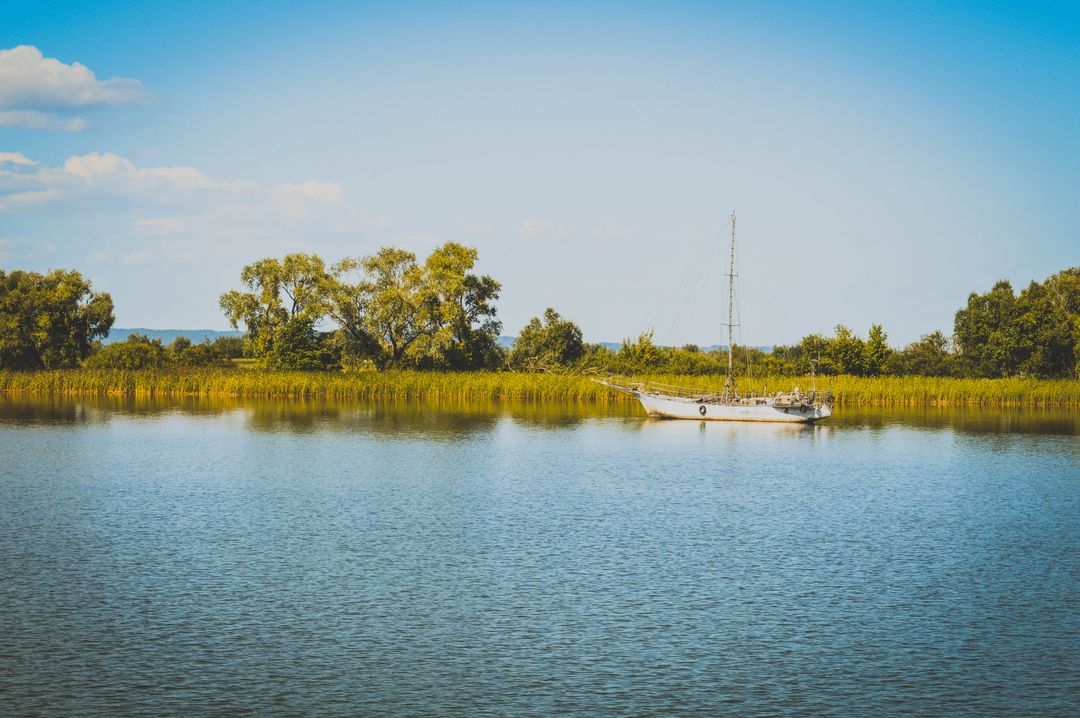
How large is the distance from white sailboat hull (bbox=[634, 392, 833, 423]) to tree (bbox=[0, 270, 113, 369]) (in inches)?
1931

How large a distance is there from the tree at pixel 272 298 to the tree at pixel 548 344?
17231 mm

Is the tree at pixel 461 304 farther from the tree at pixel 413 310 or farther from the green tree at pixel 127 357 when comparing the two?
the green tree at pixel 127 357

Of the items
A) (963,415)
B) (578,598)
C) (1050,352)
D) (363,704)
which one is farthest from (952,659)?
(1050,352)

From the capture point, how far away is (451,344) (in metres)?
79.1

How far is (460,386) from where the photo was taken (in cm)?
7288

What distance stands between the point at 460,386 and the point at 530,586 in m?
54.7

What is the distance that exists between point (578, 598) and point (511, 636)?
7.79 ft

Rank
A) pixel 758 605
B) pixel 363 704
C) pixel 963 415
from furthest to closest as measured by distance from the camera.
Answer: pixel 963 415
pixel 758 605
pixel 363 704

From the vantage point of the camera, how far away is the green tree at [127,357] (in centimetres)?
7925

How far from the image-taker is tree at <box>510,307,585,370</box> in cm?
8339

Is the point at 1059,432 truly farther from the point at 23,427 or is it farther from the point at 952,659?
the point at 23,427

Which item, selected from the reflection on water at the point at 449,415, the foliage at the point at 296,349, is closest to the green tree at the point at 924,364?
the reflection on water at the point at 449,415

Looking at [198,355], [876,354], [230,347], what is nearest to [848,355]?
[876,354]

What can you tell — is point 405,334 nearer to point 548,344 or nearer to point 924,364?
point 548,344
